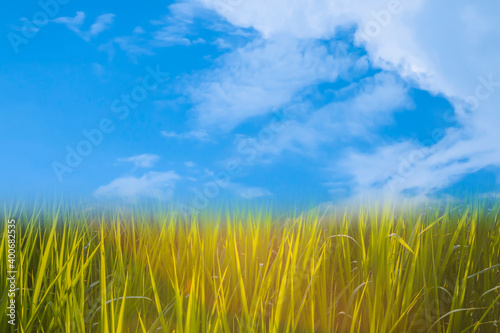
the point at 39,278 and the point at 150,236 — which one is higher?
the point at 150,236

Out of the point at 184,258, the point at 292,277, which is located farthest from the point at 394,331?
the point at 184,258

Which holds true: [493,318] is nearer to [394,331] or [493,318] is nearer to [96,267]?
[394,331]

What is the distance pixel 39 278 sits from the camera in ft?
5.24

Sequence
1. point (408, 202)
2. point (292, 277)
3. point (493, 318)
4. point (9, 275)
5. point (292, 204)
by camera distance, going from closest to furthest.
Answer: point (292, 277) → point (9, 275) → point (493, 318) → point (408, 202) → point (292, 204)

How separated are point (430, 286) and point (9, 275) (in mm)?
1803

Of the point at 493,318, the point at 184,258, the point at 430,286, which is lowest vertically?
the point at 493,318

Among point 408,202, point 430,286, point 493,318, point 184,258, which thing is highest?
point 408,202

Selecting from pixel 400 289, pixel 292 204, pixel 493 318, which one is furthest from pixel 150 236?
pixel 493 318

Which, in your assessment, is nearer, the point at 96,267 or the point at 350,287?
the point at 350,287

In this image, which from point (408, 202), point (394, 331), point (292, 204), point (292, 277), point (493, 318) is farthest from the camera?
point (292, 204)

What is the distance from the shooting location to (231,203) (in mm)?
2746

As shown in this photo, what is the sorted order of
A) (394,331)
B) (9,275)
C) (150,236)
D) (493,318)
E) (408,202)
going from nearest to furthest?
(394,331) < (9,275) < (493,318) < (150,236) < (408,202)

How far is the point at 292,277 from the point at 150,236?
101 centimetres

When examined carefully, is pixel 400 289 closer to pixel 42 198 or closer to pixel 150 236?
pixel 150 236
